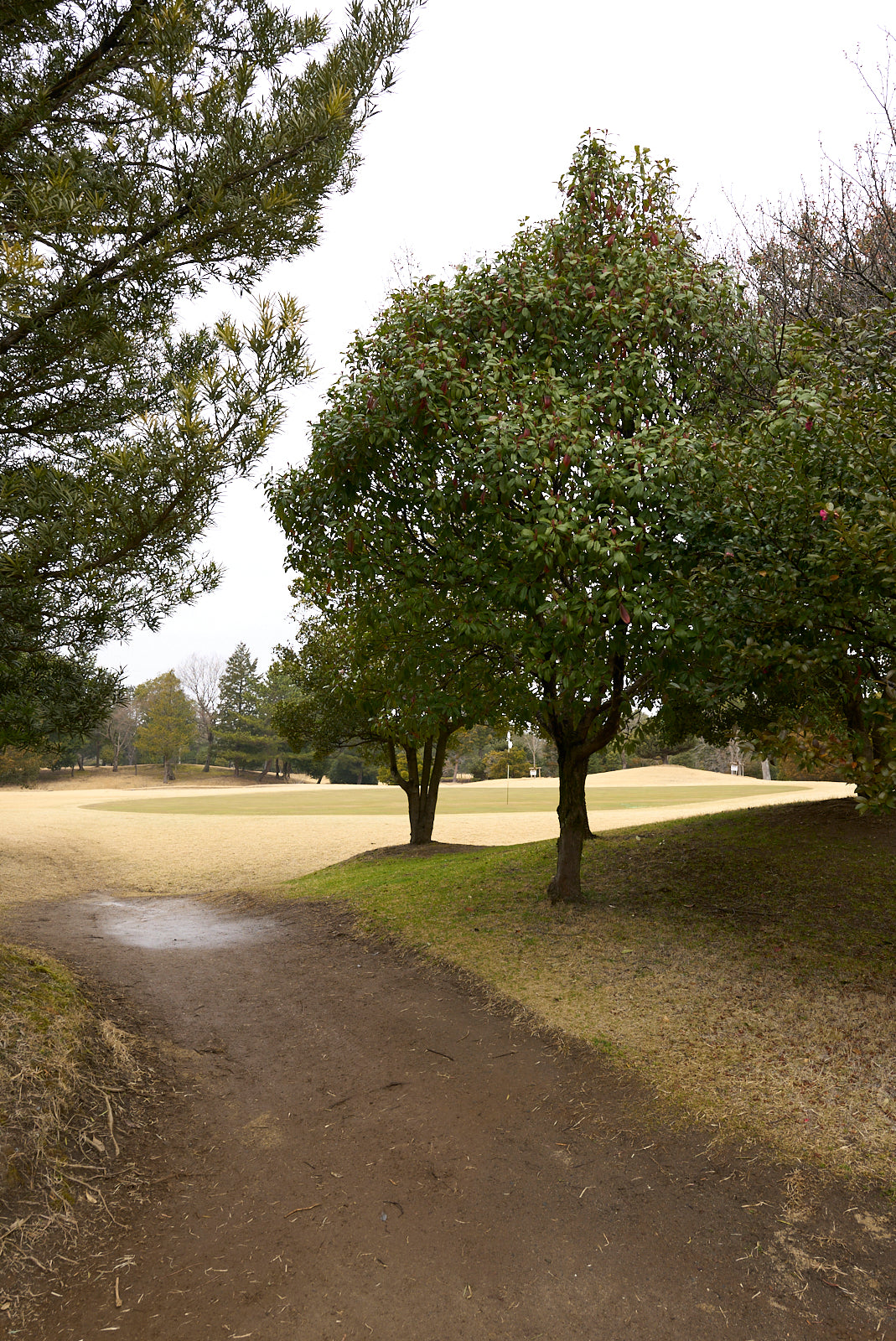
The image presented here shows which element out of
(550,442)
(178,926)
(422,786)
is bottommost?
(178,926)

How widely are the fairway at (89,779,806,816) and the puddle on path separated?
21.4 m

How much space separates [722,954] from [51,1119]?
6937mm

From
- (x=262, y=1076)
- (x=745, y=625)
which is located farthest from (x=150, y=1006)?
(x=745, y=625)

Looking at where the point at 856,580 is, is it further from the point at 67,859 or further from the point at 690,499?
the point at 67,859

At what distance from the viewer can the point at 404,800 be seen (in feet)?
155

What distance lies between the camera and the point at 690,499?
313 inches

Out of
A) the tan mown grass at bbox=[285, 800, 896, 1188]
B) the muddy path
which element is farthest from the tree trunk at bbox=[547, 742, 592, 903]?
the muddy path

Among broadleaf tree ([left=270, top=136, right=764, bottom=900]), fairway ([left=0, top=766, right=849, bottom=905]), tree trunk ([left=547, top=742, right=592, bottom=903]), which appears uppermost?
broadleaf tree ([left=270, top=136, right=764, bottom=900])

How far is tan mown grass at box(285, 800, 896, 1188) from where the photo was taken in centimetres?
579

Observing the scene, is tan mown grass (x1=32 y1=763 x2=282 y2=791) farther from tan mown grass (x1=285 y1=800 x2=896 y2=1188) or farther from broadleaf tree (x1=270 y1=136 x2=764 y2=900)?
broadleaf tree (x1=270 y1=136 x2=764 y2=900)

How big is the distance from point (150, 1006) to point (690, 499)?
26.1 ft

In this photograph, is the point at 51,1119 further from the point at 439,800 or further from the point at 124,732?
the point at 124,732

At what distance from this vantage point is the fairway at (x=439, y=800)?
39.5 metres

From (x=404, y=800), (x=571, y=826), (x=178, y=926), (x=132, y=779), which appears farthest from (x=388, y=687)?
(x=132, y=779)
